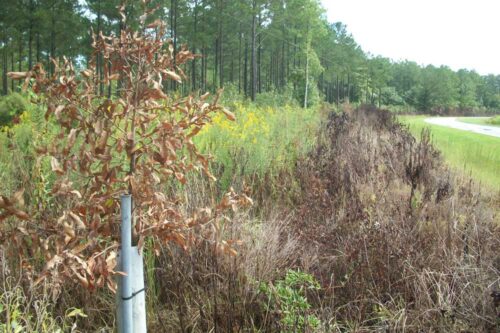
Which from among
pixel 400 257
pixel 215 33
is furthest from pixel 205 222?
pixel 215 33

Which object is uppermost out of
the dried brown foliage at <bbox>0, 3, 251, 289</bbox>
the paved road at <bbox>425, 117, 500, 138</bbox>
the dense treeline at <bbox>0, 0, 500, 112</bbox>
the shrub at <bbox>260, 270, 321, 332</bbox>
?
the dense treeline at <bbox>0, 0, 500, 112</bbox>

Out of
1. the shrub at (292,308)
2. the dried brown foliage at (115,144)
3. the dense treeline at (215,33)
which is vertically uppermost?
the dense treeline at (215,33)

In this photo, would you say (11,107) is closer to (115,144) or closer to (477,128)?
(115,144)

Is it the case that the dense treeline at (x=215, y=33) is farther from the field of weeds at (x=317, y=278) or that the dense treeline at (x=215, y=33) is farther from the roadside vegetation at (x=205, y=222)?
the field of weeds at (x=317, y=278)

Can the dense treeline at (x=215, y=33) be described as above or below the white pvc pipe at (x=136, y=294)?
above

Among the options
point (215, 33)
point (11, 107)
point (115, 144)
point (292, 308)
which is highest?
point (215, 33)

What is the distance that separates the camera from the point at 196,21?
34.2m

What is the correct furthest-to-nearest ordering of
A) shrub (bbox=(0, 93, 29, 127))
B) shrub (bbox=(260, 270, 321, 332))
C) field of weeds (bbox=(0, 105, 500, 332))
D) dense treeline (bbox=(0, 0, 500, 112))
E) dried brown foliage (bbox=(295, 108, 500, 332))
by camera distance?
1. dense treeline (bbox=(0, 0, 500, 112))
2. shrub (bbox=(0, 93, 29, 127))
3. dried brown foliage (bbox=(295, 108, 500, 332))
4. field of weeds (bbox=(0, 105, 500, 332))
5. shrub (bbox=(260, 270, 321, 332))

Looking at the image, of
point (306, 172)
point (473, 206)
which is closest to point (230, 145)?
point (306, 172)

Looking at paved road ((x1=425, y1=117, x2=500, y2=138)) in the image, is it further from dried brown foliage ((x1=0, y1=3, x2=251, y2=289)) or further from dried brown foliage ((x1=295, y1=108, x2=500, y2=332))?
dried brown foliage ((x1=0, y1=3, x2=251, y2=289))

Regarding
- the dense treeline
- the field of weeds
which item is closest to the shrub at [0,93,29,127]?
the dense treeline

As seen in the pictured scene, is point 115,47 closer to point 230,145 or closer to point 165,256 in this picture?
point 165,256

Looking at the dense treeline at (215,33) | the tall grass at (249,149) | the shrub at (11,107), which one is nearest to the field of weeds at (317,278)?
the tall grass at (249,149)

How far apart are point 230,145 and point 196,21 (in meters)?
31.3
